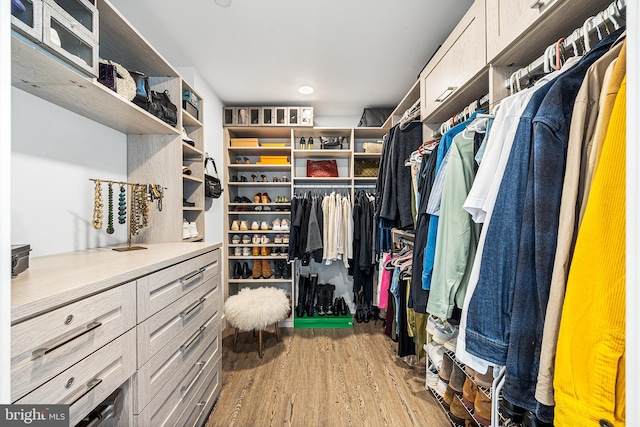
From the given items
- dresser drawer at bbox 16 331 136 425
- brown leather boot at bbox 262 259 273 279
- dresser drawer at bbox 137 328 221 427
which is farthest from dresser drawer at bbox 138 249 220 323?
brown leather boot at bbox 262 259 273 279

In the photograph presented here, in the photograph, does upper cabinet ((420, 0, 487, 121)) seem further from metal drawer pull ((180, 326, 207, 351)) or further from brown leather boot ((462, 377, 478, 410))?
metal drawer pull ((180, 326, 207, 351))

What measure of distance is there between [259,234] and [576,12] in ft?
9.12

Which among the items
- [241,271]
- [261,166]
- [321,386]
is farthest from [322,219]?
[321,386]

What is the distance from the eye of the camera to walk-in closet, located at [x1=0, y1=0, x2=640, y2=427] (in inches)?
20.4

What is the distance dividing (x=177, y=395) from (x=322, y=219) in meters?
1.87

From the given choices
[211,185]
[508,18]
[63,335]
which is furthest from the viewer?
[211,185]

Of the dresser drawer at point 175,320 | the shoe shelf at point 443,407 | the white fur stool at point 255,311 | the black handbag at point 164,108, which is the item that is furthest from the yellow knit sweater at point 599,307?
the black handbag at point 164,108

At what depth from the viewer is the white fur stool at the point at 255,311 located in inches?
79.2

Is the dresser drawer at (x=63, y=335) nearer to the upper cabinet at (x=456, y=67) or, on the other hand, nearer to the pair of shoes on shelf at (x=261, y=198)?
the upper cabinet at (x=456, y=67)

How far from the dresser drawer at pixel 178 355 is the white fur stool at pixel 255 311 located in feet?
1.30

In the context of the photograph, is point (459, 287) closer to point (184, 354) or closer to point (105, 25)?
point (184, 354)

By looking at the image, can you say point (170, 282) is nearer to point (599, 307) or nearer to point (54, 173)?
point (54, 173)

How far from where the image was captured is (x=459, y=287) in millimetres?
979

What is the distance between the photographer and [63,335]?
65cm
